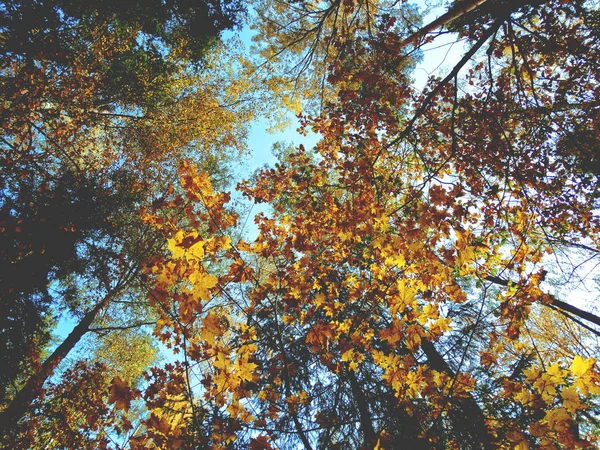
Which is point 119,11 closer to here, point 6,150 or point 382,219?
point 6,150

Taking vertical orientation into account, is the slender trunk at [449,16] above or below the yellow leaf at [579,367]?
above

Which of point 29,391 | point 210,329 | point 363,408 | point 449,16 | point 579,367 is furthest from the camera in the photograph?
point 29,391

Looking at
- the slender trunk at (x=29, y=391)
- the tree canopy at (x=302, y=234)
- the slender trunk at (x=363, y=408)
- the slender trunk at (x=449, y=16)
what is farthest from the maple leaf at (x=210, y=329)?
the slender trunk at (x=29, y=391)

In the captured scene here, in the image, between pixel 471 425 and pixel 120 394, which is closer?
pixel 120 394

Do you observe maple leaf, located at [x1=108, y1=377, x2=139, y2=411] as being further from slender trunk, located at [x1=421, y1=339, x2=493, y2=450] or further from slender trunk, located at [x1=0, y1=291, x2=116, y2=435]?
slender trunk, located at [x1=0, y1=291, x2=116, y2=435]

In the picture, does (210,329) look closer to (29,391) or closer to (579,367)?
(579,367)

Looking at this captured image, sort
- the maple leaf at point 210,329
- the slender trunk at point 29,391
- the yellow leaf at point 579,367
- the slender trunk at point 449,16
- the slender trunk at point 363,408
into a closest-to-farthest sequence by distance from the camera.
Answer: the yellow leaf at point 579,367, the maple leaf at point 210,329, the slender trunk at point 363,408, the slender trunk at point 449,16, the slender trunk at point 29,391

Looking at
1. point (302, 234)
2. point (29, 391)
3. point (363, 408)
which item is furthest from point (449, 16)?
point (29, 391)

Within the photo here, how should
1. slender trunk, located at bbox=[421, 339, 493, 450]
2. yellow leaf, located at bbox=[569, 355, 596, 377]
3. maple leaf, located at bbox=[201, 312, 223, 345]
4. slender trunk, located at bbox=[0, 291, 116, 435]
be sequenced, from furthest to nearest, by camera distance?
slender trunk, located at bbox=[0, 291, 116, 435]
slender trunk, located at bbox=[421, 339, 493, 450]
maple leaf, located at bbox=[201, 312, 223, 345]
yellow leaf, located at bbox=[569, 355, 596, 377]

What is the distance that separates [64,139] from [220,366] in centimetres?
963

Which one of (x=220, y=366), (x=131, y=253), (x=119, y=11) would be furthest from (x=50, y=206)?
(x=220, y=366)

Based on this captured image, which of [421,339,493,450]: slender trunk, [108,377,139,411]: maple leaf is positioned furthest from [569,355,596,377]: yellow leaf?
[108,377,139,411]: maple leaf

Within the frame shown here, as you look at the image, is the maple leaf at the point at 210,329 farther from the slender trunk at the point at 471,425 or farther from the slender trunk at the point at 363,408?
the slender trunk at the point at 363,408

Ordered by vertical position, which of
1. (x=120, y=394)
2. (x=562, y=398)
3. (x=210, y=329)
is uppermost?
(x=562, y=398)
